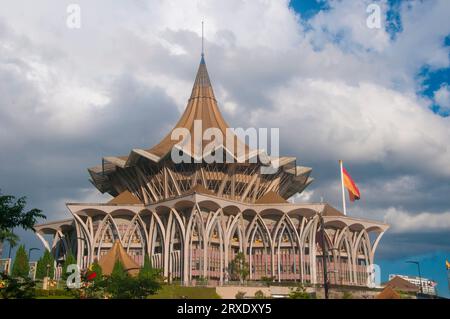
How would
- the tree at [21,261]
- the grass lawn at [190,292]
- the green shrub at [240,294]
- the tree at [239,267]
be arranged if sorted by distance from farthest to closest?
the tree at [239,267] → the tree at [21,261] → the green shrub at [240,294] → the grass lawn at [190,292]

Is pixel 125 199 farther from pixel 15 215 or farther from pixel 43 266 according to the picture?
pixel 15 215

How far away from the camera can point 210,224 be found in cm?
6988

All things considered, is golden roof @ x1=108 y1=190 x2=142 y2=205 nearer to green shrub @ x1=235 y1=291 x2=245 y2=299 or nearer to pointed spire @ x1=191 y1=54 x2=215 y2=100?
pointed spire @ x1=191 y1=54 x2=215 y2=100

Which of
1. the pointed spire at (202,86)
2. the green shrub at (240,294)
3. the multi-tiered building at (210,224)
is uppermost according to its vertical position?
the pointed spire at (202,86)

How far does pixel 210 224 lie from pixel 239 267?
704cm

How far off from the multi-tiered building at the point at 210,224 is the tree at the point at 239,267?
2.05 meters

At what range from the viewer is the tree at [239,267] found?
213ft

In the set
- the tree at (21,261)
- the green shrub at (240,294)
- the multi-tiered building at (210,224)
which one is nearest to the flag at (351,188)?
the multi-tiered building at (210,224)

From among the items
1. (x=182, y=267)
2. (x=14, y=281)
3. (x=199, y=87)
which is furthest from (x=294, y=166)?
(x=14, y=281)

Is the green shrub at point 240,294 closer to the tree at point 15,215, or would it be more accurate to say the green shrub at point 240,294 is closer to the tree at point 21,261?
the tree at point 21,261
